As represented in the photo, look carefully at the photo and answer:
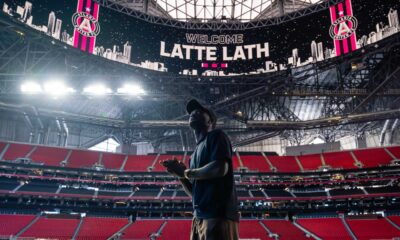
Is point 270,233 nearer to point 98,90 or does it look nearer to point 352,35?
point 352,35

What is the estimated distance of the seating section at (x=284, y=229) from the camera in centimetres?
2522

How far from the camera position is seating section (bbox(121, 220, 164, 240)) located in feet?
83.2

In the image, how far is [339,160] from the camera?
121ft

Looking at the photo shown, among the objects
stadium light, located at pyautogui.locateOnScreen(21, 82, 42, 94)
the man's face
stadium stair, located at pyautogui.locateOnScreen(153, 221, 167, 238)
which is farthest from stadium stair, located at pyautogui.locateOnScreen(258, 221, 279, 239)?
the man's face

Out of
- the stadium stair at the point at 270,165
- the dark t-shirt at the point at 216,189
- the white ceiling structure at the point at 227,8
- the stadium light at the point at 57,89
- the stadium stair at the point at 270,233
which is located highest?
the white ceiling structure at the point at 227,8

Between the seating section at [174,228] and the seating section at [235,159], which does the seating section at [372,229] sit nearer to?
the seating section at [174,228]

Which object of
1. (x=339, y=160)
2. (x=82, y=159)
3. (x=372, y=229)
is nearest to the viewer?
(x=372, y=229)

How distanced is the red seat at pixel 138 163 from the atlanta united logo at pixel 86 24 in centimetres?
1642

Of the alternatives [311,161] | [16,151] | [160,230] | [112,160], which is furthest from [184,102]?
[16,151]

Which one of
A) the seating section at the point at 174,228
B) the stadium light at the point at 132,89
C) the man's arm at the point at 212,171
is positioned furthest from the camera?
the stadium light at the point at 132,89

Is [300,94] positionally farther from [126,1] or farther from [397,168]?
[126,1]

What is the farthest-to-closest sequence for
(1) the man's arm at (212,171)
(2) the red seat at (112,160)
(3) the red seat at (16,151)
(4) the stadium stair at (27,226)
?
(2) the red seat at (112,160) → (3) the red seat at (16,151) → (4) the stadium stair at (27,226) → (1) the man's arm at (212,171)

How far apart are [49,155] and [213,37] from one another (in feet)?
74.7

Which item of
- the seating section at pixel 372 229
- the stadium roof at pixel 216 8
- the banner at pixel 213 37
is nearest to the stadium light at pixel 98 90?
the banner at pixel 213 37
